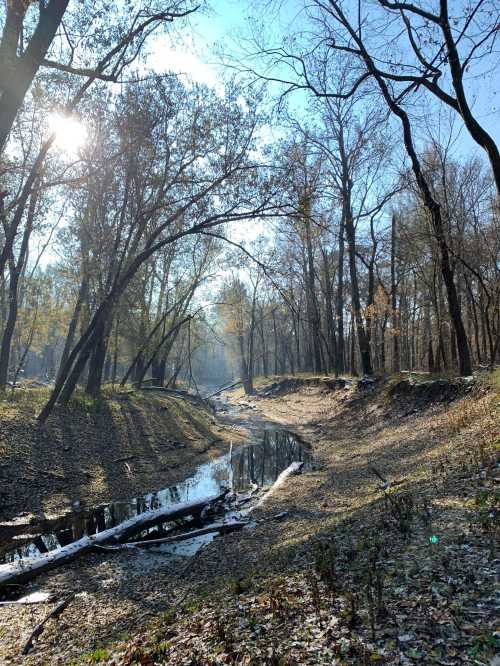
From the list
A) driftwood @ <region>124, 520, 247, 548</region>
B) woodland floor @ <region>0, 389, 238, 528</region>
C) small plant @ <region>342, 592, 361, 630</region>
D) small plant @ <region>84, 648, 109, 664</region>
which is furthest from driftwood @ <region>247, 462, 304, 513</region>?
small plant @ <region>342, 592, 361, 630</region>

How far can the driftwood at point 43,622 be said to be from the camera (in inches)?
213

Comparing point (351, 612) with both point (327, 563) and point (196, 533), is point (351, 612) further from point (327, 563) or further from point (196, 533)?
point (196, 533)

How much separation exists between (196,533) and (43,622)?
379cm

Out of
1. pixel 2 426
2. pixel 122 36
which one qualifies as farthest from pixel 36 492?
pixel 122 36

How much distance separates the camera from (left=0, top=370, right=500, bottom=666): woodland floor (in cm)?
377

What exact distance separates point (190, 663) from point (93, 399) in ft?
54.6

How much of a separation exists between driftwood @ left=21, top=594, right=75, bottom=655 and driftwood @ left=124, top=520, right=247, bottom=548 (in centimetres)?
223

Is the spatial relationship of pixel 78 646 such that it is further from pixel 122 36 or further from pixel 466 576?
pixel 122 36

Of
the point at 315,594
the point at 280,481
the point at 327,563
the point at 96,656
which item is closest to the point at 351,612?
the point at 315,594

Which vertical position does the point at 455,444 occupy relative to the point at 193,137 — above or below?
below

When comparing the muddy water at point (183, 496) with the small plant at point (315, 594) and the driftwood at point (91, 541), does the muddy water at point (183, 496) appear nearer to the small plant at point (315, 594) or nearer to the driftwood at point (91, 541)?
the driftwood at point (91, 541)

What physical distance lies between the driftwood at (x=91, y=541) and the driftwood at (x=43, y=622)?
1.17 meters

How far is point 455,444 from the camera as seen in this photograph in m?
9.99

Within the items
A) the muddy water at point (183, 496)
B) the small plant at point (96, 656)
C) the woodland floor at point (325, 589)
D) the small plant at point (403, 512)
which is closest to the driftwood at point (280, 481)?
the muddy water at point (183, 496)
